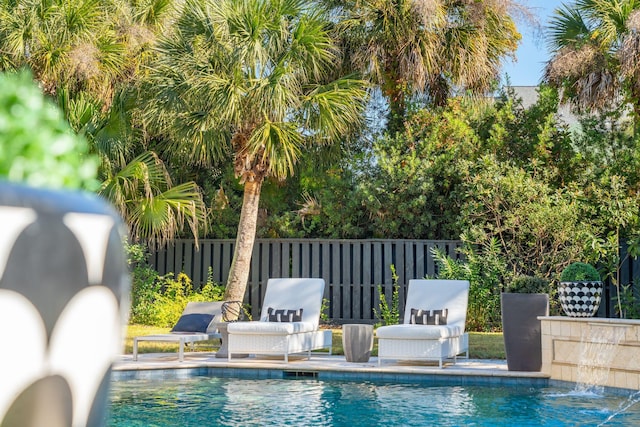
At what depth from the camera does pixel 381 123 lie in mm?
15672

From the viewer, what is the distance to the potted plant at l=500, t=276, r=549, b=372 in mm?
8398

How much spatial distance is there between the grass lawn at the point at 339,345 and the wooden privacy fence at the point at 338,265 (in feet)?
3.85

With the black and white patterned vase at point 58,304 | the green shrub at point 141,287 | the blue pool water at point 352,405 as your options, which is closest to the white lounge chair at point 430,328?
the blue pool water at point 352,405

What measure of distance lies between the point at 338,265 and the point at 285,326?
5.41 meters

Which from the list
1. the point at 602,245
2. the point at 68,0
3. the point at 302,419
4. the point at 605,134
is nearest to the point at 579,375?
the point at 302,419

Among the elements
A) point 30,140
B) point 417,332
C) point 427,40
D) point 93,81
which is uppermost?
point 427,40

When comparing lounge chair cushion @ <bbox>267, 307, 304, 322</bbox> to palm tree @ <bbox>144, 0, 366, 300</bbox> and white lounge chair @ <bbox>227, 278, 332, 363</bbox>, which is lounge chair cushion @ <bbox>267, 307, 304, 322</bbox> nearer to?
white lounge chair @ <bbox>227, 278, 332, 363</bbox>

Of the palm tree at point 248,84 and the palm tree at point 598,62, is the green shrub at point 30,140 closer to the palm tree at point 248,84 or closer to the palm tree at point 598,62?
the palm tree at point 248,84

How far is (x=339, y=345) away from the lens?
11.6 meters

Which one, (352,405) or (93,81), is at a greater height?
(93,81)

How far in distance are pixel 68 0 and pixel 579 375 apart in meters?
9.73

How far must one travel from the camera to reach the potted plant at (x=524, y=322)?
8398 mm

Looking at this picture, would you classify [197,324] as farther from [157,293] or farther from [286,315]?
[157,293]

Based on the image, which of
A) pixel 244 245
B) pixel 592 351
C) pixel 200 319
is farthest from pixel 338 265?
pixel 592 351
